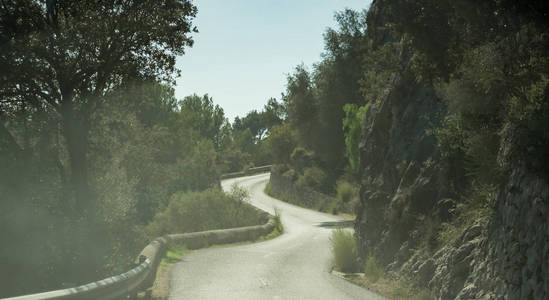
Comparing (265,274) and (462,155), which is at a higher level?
(462,155)

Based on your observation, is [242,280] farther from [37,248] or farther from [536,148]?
[536,148]

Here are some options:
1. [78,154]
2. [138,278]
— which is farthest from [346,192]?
[138,278]

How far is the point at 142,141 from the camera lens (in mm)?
37000

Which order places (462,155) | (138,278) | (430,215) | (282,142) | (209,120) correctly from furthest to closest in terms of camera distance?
(209,120) → (282,142) → (430,215) → (462,155) → (138,278)

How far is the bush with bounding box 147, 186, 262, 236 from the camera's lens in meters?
33.8

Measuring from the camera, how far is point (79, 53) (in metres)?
13.5

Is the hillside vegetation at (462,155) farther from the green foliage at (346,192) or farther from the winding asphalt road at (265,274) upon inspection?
the green foliage at (346,192)

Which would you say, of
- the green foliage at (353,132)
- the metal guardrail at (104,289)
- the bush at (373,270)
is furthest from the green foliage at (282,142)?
the metal guardrail at (104,289)

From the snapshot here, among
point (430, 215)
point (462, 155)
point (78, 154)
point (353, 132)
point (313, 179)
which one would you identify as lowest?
point (430, 215)

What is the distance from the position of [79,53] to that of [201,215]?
21.6 m

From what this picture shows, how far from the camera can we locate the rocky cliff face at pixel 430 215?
7.78 metres

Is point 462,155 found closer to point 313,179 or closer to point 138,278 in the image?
point 138,278

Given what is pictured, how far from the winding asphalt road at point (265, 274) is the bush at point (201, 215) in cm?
677

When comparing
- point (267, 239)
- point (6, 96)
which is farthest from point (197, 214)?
point (6, 96)
